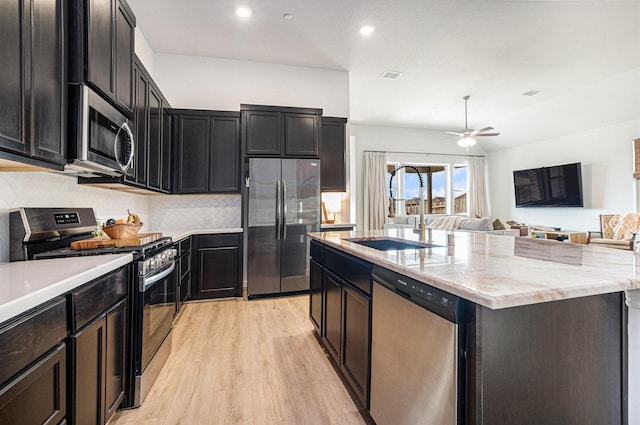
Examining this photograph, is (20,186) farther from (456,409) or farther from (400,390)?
(456,409)

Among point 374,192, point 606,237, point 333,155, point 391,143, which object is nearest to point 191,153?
point 333,155

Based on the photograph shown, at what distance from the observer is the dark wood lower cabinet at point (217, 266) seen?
3.62 metres

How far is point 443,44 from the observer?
3.87 meters

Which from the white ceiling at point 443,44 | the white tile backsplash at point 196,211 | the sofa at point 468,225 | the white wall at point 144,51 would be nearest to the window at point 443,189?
the sofa at point 468,225

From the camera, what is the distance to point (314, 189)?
155 inches

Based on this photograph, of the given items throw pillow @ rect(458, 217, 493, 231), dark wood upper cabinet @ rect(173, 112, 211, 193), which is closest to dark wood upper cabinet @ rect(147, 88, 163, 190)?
dark wood upper cabinet @ rect(173, 112, 211, 193)

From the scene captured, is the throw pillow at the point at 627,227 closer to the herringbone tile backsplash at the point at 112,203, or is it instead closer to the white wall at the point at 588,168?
the white wall at the point at 588,168

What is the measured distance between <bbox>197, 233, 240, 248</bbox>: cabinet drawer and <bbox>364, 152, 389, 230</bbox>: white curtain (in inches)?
166

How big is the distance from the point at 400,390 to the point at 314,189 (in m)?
2.93

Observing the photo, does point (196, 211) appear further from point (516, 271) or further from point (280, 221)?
point (516, 271)

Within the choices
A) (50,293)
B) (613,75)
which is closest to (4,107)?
(50,293)

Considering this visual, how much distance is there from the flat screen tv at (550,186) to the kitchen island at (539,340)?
685cm

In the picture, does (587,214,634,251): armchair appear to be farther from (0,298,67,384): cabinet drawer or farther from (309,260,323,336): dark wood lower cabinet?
(0,298,67,384): cabinet drawer

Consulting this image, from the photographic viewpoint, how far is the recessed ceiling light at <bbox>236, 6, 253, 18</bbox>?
3121 mm
